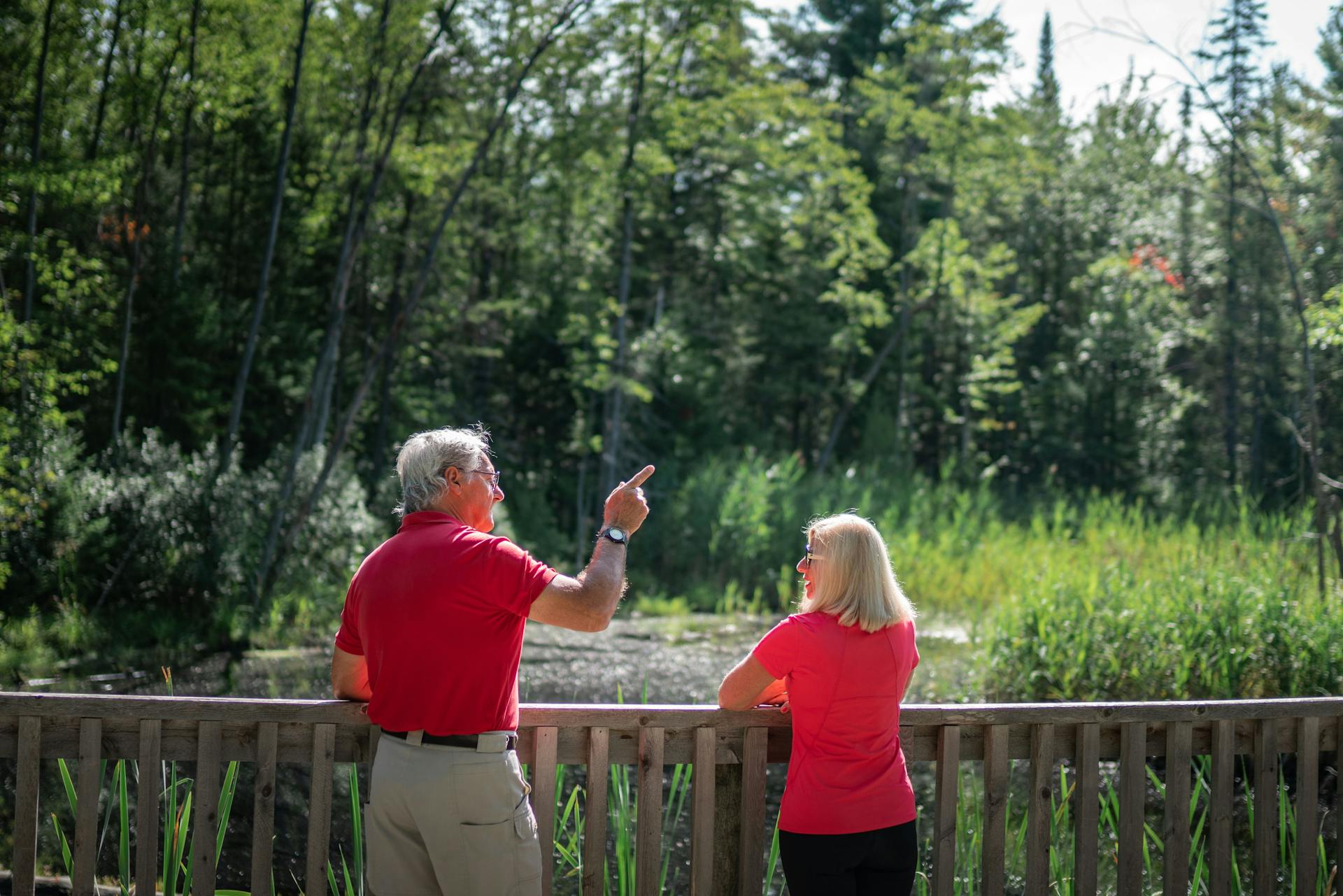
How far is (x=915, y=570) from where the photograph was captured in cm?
1216

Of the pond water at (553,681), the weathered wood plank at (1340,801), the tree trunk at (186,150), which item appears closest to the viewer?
the weathered wood plank at (1340,801)

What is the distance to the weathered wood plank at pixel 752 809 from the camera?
9.30 ft

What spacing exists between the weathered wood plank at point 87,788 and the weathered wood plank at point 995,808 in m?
2.20

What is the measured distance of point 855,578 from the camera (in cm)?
250

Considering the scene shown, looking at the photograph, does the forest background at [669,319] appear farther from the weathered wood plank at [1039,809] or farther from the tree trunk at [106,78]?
the weathered wood plank at [1039,809]

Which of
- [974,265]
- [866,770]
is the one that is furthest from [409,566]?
[974,265]

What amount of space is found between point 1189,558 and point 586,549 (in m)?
9.64

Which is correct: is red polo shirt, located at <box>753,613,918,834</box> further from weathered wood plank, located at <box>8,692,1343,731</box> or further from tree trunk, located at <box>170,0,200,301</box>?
tree trunk, located at <box>170,0,200,301</box>

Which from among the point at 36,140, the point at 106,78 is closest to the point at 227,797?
the point at 36,140

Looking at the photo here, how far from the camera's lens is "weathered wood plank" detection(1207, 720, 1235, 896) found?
3.23 m

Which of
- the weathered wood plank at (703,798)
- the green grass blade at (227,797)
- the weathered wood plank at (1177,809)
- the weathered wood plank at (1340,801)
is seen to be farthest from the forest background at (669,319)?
the green grass blade at (227,797)

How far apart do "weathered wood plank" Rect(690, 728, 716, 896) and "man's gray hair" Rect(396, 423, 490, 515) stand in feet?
2.93

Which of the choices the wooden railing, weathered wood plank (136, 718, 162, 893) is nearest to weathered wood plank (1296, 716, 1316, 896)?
the wooden railing

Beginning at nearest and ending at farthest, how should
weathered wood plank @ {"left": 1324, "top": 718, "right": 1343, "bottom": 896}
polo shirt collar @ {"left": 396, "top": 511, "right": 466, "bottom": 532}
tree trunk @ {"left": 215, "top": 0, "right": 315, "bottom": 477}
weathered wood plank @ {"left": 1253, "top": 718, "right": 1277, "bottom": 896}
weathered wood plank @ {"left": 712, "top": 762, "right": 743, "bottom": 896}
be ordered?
polo shirt collar @ {"left": 396, "top": 511, "right": 466, "bottom": 532} → weathered wood plank @ {"left": 712, "top": 762, "right": 743, "bottom": 896} → weathered wood plank @ {"left": 1253, "top": 718, "right": 1277, "bottom": 896} → weathered wood plank @ {"left": 1324, "top": 718, "right": 1343, "bottom": 896} → tree trunk @ {"left": 215, "top": 0, "right": 315, "bottom": 477}
